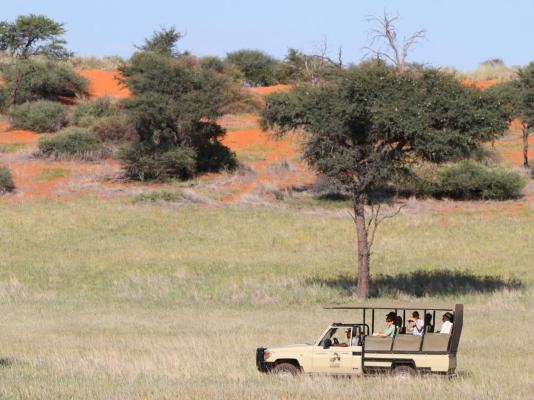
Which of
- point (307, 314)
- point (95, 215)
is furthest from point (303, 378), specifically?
point (95, 215)

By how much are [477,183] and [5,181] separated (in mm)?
24278

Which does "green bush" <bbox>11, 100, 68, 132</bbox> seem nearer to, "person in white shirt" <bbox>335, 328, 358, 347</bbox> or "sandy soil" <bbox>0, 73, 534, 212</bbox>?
"sandy soil" <bbox>0, 73, 534, 212</bbox>

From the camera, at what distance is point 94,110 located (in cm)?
7888

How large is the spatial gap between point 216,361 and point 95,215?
93.6ft

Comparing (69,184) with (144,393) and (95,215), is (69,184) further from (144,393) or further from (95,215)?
(144,393)

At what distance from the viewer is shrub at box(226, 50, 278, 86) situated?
107 m

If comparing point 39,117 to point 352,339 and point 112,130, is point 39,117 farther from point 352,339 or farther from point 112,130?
point 352,339

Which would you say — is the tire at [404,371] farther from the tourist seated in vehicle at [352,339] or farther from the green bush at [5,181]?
the green bush at [5,181]

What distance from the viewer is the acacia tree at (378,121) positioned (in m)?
32.2

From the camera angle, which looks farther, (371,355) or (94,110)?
(94,110)

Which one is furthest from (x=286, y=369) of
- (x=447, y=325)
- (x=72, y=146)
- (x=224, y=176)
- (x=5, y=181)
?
(x=72, y=146)

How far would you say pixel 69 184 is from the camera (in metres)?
57.2

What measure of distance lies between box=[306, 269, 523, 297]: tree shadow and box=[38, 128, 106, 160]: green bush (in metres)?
31.8

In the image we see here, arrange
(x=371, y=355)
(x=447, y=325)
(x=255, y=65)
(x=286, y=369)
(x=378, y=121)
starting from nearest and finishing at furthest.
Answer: (x=371, y=355)
(x=286, y=369)
(x=447, y=325)
(x=378, y=121)
(x=255, y=65)
